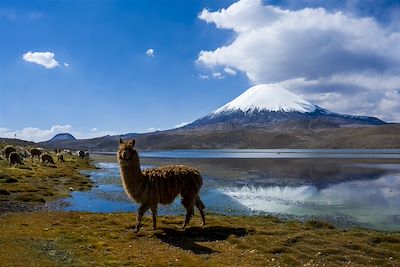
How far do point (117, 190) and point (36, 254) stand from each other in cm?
2946

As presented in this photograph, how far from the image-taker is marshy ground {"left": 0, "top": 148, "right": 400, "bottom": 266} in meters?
15.0

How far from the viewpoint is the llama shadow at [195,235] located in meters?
17.3

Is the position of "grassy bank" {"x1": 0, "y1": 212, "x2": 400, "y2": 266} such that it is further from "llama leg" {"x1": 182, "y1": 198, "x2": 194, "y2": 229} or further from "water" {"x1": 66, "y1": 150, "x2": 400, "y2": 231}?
"water" {"x1": 66, "y1": 150, "x2": 400, "y2": 231}

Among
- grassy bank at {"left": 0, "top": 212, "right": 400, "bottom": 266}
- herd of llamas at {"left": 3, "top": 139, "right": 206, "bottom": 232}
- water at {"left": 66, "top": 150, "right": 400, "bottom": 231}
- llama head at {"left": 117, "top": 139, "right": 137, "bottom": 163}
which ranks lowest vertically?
water at {"left": 66, "top": 150, "right": 400, "bottom": 231}

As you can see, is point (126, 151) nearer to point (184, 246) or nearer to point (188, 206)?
point (188, 206)

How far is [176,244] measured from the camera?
17656 millimetres

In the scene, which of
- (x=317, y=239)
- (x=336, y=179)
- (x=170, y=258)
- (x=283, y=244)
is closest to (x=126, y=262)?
(x=170, y=258)

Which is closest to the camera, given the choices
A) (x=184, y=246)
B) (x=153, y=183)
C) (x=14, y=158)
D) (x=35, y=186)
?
(x=184, y=246)

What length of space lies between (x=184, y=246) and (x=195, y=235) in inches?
75.1

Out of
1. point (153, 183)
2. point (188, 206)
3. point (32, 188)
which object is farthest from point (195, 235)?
point (32, 188)

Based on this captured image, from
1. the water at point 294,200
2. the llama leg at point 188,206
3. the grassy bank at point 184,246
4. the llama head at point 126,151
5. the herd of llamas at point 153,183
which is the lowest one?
the water at point 294,200

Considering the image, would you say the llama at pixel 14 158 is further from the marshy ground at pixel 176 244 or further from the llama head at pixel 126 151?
the llama head at pixel 126 151

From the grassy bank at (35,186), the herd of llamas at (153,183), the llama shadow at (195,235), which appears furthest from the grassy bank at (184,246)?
the grassy bank at (35,186)

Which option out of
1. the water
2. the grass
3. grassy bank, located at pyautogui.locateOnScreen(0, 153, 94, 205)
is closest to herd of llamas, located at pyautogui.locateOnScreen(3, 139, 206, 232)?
the water
